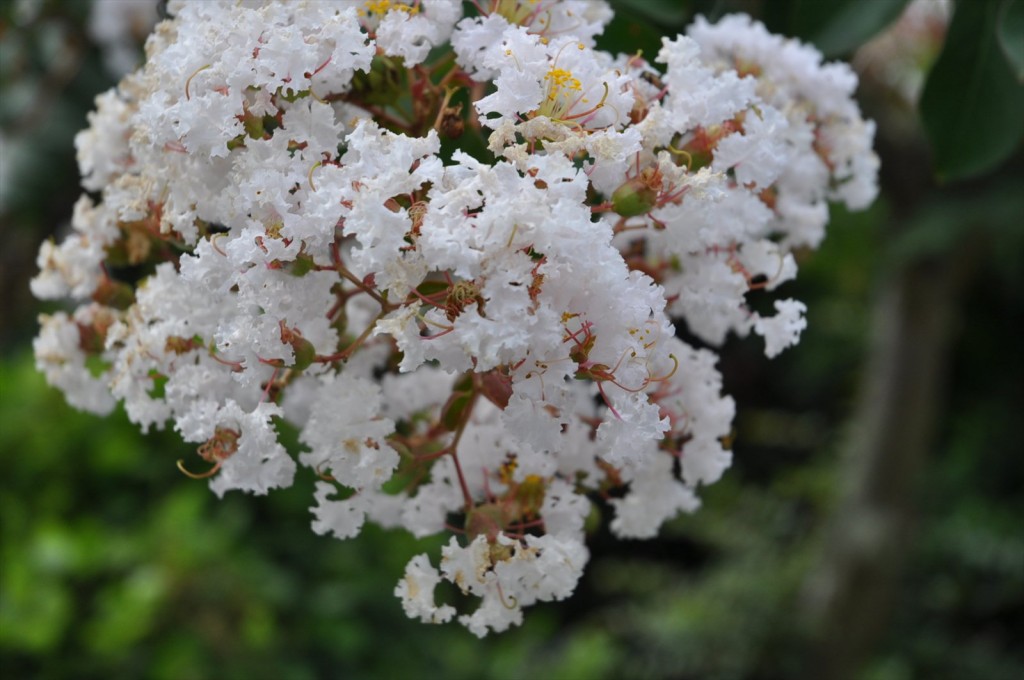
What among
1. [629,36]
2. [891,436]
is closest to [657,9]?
[629,36]

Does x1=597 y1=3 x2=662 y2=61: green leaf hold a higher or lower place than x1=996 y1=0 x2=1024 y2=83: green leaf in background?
lower

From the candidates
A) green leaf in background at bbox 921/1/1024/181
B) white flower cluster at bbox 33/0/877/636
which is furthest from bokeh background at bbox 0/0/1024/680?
white flower cluster at bbox 33/0/877/636

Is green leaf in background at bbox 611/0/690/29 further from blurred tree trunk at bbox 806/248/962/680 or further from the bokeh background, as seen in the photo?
blurred tree trunk at bbox 806/248/962/680

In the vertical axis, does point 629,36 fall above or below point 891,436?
above

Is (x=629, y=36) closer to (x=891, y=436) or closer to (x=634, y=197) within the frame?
(x=634, y=197)

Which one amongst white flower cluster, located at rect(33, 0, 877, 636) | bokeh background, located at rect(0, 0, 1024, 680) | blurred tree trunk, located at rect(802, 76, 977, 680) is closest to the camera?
white flower cluster, located at rect(33, 0, 877, 636)

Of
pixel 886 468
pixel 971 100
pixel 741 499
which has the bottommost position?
pixel 741 499
